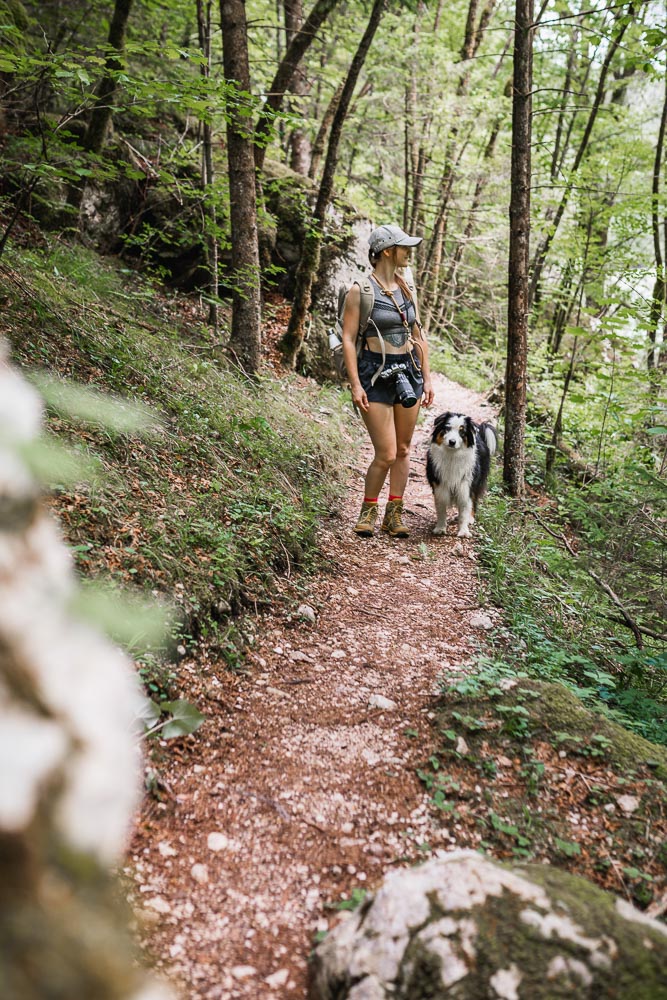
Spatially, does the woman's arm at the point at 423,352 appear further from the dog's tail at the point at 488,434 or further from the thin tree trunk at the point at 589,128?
the thin tree trunk at the point at 589,128

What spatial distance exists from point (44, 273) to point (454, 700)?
199 inches

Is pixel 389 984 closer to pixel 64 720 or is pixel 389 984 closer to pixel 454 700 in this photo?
pixel 64 720

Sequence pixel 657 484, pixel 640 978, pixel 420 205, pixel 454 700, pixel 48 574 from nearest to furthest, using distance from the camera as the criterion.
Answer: pixel 48 574 < pixel 640 978 < pixel 454 700 < pixel 657 484 < pixel 420 205

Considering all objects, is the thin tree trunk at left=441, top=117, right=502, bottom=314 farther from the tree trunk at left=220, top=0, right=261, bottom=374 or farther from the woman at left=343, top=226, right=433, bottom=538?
the woman at left=343, top=226, right=433, bottom=538

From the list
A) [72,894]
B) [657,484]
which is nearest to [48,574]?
[72,894]

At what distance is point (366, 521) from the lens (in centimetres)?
544

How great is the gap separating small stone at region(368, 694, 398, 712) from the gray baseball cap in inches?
132

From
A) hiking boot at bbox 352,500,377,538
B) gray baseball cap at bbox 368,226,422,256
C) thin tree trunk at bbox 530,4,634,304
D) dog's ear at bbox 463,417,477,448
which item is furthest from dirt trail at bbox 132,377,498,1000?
thin tree trunk at bbox 530,4,634,304

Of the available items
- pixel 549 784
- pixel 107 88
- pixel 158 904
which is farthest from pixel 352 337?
pixel 107 88

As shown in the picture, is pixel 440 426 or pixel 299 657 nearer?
pixel 299 657

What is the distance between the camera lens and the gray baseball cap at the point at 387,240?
4.73 m

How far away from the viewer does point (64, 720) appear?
2.19 ft

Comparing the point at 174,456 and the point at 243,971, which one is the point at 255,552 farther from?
the point at 243,971

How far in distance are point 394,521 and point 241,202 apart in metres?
3.59
